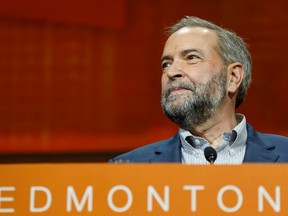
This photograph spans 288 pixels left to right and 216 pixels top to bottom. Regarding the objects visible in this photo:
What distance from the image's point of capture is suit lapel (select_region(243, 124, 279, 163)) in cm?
127

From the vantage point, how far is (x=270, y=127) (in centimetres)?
220

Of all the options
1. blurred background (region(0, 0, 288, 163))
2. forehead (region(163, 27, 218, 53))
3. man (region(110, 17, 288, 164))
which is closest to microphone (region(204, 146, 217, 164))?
man (region(110, 17, 288, 164))

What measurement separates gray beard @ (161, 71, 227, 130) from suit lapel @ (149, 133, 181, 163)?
41 mm

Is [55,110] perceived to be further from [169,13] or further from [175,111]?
[175,111]

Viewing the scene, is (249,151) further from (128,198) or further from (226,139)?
(128,198)

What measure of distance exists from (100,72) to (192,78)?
38.7 inches

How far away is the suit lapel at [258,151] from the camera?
127 cm

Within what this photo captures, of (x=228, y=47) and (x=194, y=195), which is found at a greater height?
(x=228, y=47)

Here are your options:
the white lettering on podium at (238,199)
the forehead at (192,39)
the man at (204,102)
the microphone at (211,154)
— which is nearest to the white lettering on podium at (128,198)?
the white lettering on podium at (238,199)

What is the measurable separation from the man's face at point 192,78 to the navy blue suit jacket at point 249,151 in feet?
0.21

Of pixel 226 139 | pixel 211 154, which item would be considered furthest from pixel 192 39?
pixel 211 154

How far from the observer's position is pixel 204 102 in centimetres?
133

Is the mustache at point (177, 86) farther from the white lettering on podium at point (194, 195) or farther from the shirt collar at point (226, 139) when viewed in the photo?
the white lettering on podium at point (194, 195)

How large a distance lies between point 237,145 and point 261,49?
3.27ft
